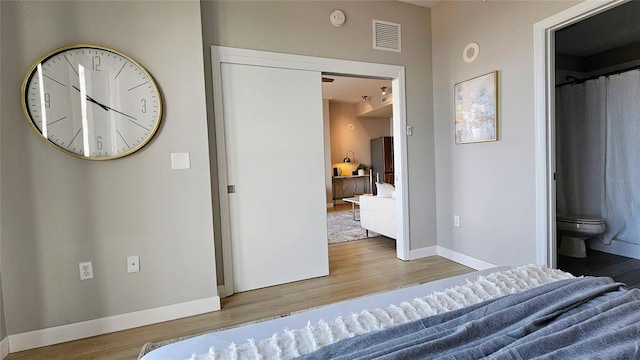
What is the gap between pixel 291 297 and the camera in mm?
2547

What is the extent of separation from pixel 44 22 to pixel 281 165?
6.16ft

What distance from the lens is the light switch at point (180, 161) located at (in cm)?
224

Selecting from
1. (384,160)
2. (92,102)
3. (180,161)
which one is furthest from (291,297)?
(384,160)

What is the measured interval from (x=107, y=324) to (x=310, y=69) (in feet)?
8.58

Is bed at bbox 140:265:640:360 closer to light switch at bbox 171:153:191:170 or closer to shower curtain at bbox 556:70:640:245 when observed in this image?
light switch at bbox 171:153:191:170

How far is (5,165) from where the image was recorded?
188 centimetres

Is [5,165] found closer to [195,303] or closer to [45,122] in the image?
[45,122]

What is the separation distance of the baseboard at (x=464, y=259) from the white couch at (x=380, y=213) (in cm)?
59

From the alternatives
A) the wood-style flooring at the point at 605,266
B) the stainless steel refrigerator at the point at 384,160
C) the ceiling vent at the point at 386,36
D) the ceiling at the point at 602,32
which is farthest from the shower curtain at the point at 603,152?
the stainless steel refrigerator at the point at 384,160

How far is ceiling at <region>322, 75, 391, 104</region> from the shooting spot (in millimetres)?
5805

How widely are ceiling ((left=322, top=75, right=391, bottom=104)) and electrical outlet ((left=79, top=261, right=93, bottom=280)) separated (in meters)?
4.44

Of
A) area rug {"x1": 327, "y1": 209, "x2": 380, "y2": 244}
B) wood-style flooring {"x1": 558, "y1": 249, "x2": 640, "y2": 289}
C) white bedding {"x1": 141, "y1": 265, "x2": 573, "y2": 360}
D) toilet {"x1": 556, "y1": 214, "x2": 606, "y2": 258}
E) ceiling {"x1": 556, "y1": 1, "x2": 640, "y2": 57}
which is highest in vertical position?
ceiling {"x1": 556, "y1": 1, "x2": 640, "y2": 57}

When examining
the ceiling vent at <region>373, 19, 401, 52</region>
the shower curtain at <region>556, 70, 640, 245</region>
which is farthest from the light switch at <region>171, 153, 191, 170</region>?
the shower curtain at <region>556, 70, 640, 245</region>

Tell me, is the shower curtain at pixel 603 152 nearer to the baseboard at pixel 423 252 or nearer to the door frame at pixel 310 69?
the baseboard at pixel 423 252
